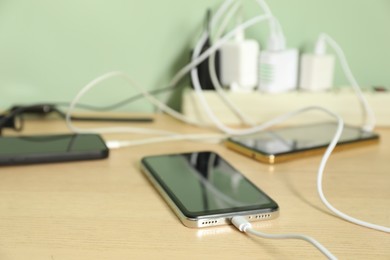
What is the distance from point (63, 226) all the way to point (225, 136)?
1.03 ft

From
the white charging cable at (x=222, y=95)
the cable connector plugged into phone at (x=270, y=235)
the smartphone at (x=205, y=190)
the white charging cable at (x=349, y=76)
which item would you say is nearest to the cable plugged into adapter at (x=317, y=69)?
the white charging cable at (x=349, y=76)

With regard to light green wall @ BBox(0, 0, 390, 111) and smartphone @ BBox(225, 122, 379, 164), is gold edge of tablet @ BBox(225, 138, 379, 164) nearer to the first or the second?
smartphone @ BBox(225, 122, 379, 164)

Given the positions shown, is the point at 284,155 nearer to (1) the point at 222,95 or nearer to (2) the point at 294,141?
(2) the point at 294,141

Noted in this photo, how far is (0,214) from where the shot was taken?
41 cm

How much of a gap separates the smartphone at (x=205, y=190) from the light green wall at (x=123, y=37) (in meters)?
0.28

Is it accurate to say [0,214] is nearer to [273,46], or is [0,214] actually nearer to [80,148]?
[80,148]

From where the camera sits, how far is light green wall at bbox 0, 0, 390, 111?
76 centimetres

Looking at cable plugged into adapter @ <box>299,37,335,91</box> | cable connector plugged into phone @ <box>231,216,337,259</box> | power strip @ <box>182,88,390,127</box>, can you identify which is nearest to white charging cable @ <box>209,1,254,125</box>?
power strip @ <box>182,88,390,127</box>

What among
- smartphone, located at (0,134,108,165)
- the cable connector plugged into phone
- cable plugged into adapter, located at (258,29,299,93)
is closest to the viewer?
the cable connector plugged into phone

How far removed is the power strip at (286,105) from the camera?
2.36 ft

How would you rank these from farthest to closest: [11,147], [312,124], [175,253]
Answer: [312,124] → [11,147] → [175,253]

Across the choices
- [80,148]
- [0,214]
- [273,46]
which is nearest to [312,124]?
[273,46]

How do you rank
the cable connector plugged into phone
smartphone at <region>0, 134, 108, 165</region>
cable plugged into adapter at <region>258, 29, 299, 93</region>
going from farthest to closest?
cable plugged into adapter at <region>258, 29, 299, 93</region> < smartphone at <region>0, 134, 108, 165</region> < the cable connector plugged into phone

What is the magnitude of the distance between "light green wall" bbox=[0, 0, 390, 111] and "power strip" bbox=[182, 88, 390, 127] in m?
0.09
